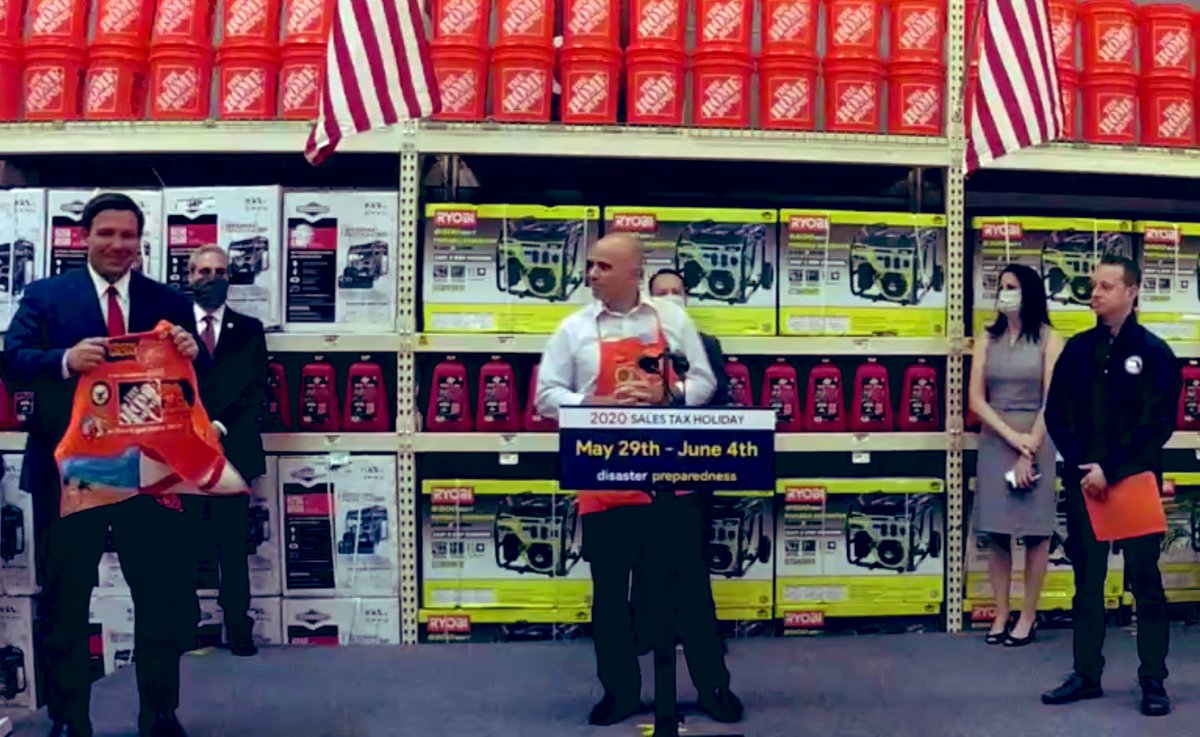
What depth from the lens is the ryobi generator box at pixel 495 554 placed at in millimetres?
4734

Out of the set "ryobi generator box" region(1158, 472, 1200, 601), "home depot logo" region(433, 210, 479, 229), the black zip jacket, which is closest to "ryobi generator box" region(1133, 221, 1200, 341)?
"ryobi generator box" region(1158, 472, 1200, 601)

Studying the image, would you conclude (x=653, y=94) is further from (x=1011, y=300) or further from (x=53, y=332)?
(x=53, y=332)

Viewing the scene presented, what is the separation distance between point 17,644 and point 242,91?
2.43m

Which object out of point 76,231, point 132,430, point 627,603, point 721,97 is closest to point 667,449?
point 627,603

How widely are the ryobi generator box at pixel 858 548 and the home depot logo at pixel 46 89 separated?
135 inches

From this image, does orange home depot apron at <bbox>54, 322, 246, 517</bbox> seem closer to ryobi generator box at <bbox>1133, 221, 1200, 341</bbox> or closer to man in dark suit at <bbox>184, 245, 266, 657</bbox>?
man in dark suit at <bbox>184, 245, 266, 657</bbox>

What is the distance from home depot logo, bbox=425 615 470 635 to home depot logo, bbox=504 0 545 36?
2.42 m

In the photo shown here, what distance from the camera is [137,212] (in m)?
3.31

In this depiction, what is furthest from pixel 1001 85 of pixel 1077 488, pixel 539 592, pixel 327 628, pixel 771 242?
pixel 327 628

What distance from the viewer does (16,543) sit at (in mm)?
4605

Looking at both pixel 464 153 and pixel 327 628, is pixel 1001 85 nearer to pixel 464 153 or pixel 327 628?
pixel 464 153

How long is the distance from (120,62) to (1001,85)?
11.7ft

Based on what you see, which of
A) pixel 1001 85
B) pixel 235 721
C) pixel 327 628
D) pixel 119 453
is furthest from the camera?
pixel 327 628

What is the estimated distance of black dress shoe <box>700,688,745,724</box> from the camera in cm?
370
